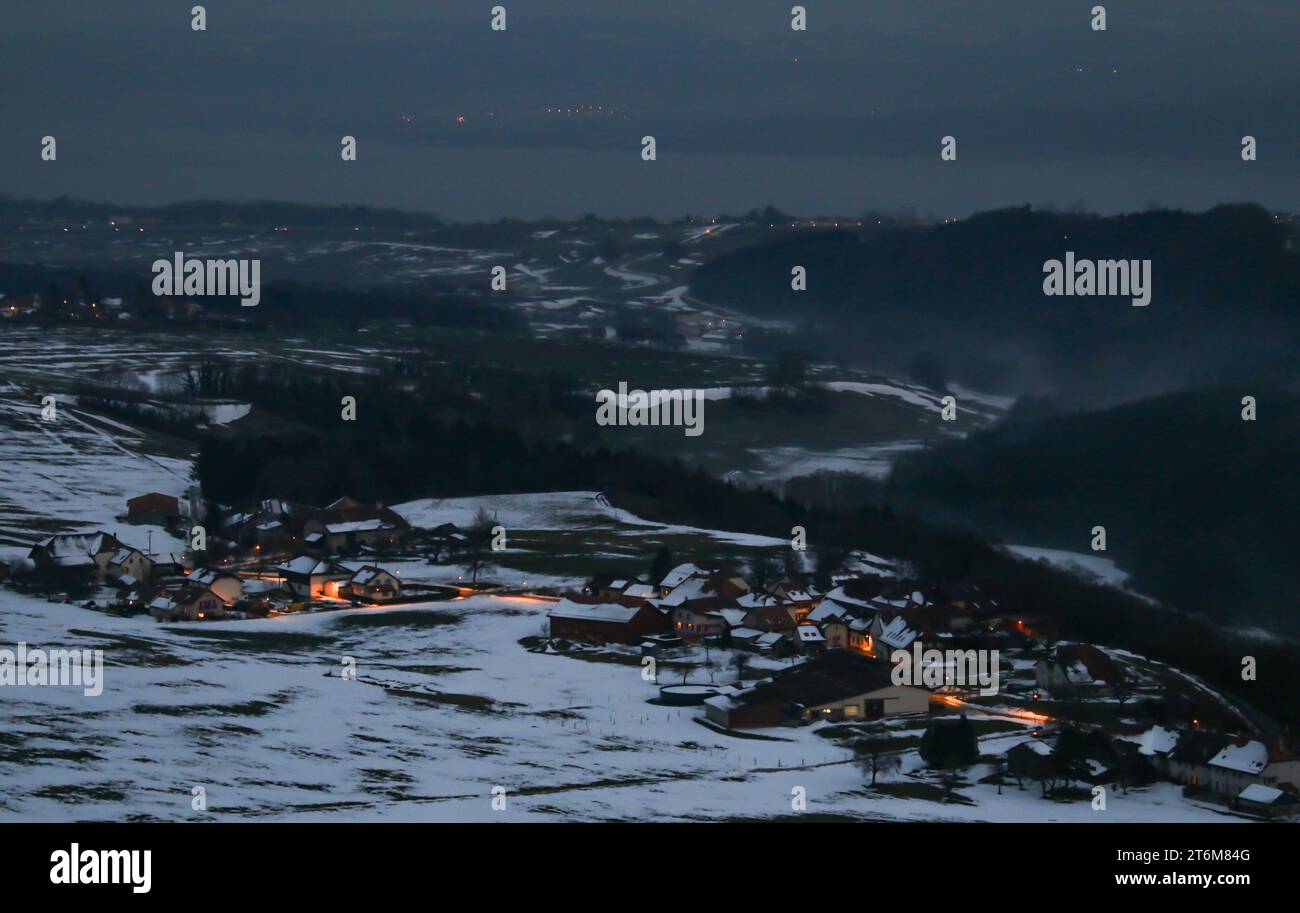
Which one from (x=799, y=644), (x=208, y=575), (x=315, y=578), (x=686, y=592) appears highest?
(x=208, y=575)

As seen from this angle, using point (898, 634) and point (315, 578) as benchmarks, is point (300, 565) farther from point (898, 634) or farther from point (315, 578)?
point (898, 634)

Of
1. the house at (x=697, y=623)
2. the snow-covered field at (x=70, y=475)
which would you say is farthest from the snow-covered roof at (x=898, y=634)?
the snow-covered field at (x=70, y=475)

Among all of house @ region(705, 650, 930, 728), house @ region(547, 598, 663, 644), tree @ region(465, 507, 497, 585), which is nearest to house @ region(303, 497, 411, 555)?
tree @ region(465, 507, 497, 585)

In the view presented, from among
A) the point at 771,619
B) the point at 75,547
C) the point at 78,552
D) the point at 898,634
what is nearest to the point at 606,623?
the point at 771,619

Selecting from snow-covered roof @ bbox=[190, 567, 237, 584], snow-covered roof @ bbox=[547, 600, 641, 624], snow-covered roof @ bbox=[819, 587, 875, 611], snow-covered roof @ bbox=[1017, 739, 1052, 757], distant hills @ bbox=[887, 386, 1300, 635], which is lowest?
distant hills @ bbox=[887, 386, 1300, 635]

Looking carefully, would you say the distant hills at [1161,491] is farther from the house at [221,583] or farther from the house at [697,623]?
the house at [221,583]

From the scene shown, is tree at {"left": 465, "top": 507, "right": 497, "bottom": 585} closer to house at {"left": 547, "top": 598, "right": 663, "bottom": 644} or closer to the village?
the village
